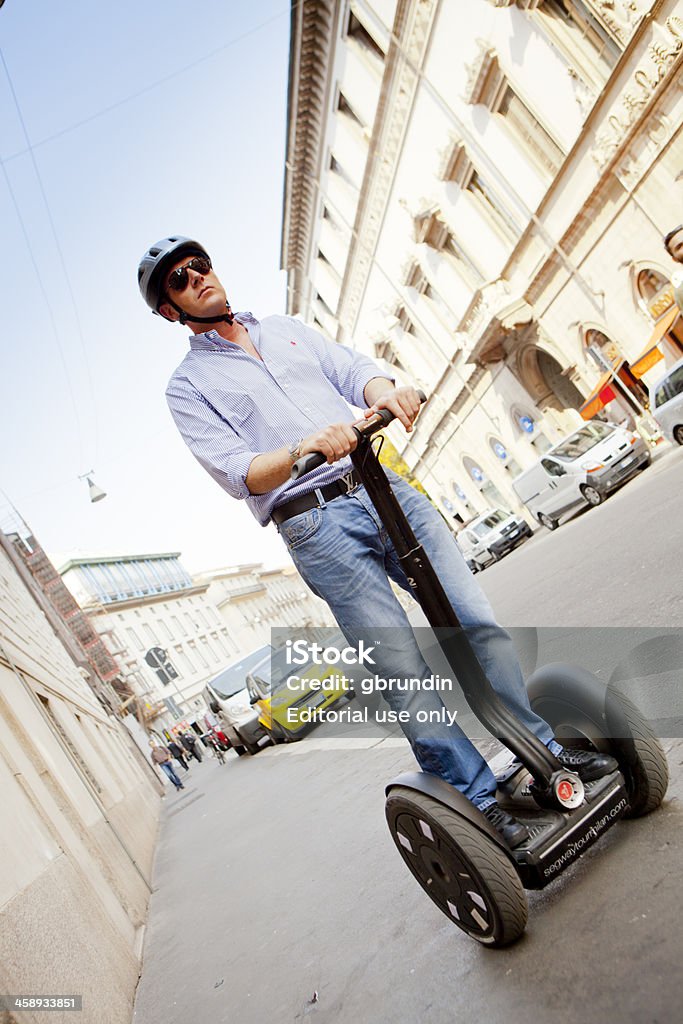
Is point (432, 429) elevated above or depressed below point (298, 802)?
above

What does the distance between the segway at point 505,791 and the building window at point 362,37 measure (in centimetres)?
2539

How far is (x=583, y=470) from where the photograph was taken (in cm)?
1770

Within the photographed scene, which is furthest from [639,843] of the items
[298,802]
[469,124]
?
[469,124]

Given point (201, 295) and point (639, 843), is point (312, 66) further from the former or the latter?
point (639, 843)

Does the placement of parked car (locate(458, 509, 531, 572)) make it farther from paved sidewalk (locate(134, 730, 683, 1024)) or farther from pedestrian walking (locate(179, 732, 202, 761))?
paved sidewalk (locate(134, 730, 683, 1024))

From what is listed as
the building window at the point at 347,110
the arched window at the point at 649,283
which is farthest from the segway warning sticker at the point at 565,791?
the building window at the point at 347,110

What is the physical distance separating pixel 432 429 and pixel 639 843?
34.5 m

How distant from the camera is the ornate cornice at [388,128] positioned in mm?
21100

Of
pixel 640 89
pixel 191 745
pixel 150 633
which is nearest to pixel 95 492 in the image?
pixel 191 745

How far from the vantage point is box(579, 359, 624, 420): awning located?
20.4 meters

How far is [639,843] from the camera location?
7.39 feet

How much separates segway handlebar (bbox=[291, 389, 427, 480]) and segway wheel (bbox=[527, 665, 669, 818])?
1048mm

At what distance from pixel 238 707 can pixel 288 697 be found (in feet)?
8.04

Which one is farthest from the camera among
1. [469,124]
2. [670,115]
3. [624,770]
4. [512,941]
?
[469,124]
